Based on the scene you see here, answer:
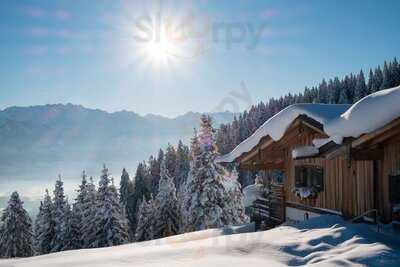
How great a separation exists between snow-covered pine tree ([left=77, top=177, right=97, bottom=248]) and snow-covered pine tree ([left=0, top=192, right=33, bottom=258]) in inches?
247

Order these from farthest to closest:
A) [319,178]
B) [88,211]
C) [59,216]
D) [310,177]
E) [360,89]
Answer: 1. [360,89]
2. [59,216]
3. [88,211]
4. [310,177]
5. [319,178]

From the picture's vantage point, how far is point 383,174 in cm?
1113

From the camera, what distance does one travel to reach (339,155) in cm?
1116

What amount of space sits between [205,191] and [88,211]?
16.6 metres

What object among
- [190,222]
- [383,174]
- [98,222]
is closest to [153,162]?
[98,222]

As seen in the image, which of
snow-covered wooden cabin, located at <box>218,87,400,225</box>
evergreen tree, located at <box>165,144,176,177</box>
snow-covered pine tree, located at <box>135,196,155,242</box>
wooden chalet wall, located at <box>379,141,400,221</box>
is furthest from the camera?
evergreen tree, located at <box>165,144,176,177</box>

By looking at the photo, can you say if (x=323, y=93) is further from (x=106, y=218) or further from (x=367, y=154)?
(x=367, y=154)

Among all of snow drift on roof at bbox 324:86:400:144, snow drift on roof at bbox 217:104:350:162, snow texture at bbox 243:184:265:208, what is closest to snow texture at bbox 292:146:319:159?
snow drift on roof at bbox 217:104:350:162

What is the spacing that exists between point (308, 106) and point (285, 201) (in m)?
5.86

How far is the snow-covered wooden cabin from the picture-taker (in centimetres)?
944

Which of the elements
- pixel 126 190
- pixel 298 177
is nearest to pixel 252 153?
pixel 298 177

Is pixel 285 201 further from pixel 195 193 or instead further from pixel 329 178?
pixel 195 193

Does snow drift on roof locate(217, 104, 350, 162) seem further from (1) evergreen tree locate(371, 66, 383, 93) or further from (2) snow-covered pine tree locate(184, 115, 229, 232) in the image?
(1) evergreen tree locate(371, 66, 383, 93)

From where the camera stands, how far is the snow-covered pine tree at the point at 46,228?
40219 millimetres
